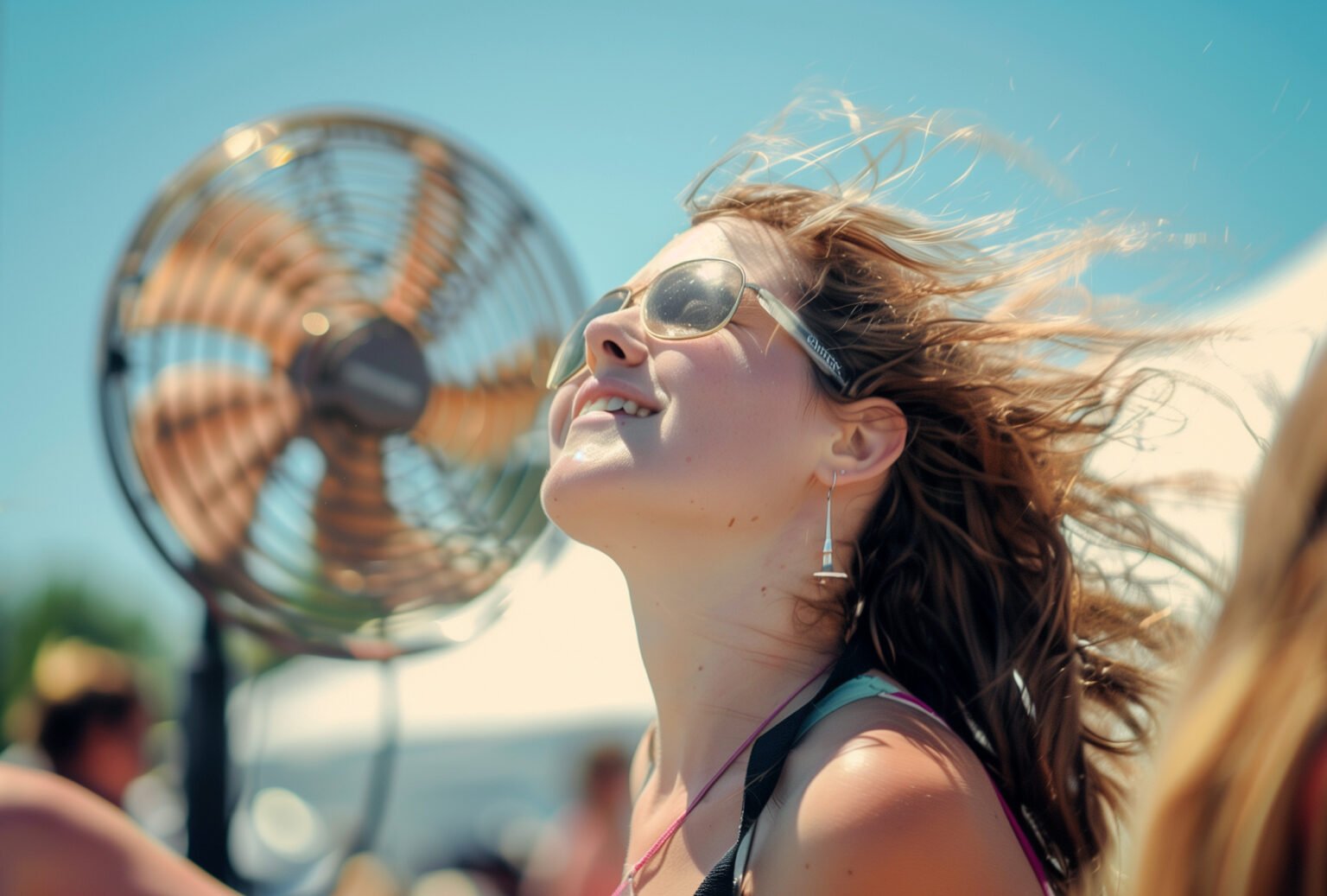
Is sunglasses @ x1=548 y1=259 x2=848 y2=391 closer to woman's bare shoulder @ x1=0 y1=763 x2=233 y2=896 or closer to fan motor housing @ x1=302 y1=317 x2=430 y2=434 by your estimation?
fan motor housing @ x1=302 y1=317 x2=430 y2=434

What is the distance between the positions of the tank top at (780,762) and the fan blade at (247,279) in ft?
4.54

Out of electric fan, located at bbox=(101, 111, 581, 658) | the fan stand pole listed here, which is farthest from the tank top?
the fan stand pole

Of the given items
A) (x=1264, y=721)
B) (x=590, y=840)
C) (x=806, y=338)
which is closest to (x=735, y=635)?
(x=806, y=338)

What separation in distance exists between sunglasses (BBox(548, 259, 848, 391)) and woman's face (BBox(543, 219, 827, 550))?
17 mm

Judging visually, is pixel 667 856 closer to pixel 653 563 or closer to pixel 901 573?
pixel 653 563

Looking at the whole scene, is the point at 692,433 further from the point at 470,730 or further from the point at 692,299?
the point at 470,730

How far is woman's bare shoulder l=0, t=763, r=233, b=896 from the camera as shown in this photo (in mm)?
1479

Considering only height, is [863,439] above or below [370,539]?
above

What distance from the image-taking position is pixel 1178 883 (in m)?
0.78

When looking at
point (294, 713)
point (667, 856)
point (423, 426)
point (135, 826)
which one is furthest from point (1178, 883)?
point (294, 713)

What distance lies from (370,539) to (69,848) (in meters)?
0.99

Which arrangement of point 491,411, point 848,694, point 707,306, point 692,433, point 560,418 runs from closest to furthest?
→ point 848,694 → point 692,433 → point 707,306 → point 560,418 → point 491,411

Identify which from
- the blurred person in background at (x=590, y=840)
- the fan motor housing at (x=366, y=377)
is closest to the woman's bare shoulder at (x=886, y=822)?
the fan motor housing at (x=366, y=377)

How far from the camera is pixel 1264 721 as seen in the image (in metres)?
0.74
